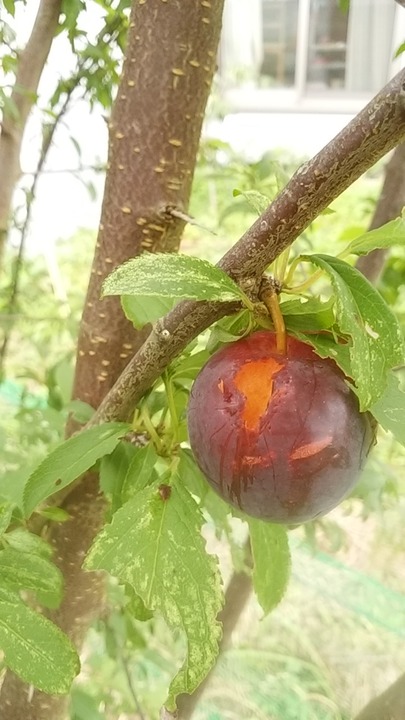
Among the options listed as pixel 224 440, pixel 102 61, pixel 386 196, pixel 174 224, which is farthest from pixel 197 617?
pixel 102 61

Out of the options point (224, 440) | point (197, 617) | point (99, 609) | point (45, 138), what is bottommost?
point (99, 609)

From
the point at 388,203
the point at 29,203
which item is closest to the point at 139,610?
the point at 388,203

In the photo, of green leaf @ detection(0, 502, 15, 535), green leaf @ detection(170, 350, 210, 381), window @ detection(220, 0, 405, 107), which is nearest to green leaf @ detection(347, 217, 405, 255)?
green leaf @ detection(170, 350, 210, 381)

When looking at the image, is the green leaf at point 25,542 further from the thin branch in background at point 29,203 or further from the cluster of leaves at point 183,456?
the thin branch in background at point 29,203

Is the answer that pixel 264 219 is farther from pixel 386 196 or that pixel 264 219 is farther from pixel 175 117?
pixel 386 196

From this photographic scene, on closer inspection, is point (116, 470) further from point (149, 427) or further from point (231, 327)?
point (231, 327)

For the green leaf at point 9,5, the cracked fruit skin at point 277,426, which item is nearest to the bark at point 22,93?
the green leaf at point 9,5

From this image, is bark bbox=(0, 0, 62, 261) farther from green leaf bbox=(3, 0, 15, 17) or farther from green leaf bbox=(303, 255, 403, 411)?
green leaf bbox=(303, 255, 403, 411)
